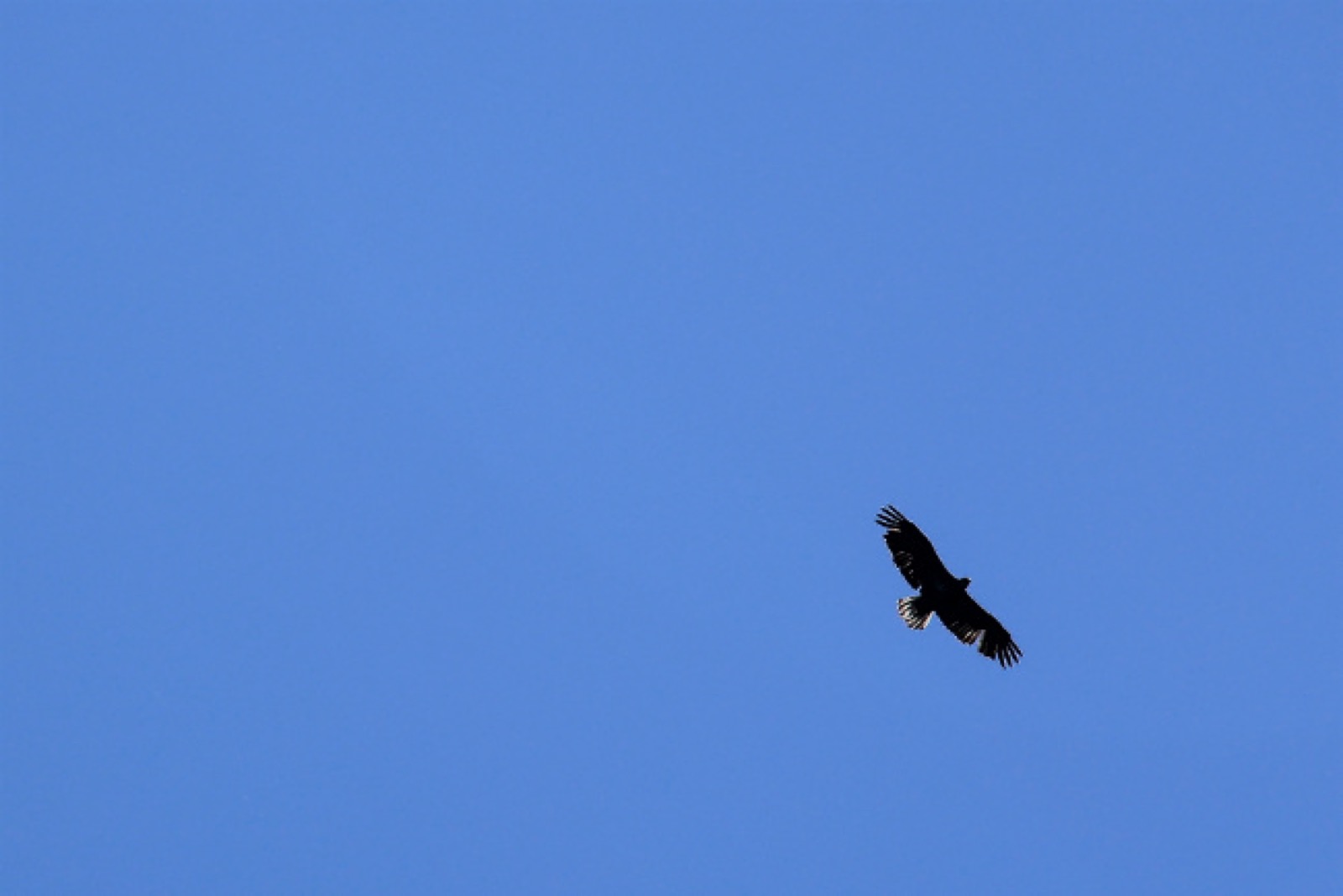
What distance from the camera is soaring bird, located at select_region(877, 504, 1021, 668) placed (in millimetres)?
34156

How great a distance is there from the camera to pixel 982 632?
36438mm

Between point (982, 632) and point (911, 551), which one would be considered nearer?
point (911, 551)

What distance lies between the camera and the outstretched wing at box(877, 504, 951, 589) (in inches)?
→ 1336

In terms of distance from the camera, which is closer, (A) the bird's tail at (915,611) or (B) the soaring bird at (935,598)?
(B) the soaring bird at (935,598)

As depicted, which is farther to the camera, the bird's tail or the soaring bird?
the bird's tail

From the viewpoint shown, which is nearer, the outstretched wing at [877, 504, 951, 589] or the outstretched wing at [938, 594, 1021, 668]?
the outstretched wing at [877, 504, 951, 589]

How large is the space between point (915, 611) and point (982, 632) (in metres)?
1.90

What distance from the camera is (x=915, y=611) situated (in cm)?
3594

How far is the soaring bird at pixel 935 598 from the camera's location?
34.2m

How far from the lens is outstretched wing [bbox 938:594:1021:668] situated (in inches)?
1419

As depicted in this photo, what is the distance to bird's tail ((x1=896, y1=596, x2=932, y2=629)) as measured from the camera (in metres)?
35.8

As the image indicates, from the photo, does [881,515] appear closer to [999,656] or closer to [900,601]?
[900,601]

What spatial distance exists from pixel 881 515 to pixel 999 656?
17.5 feet

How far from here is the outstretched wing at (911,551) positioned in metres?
33.9
